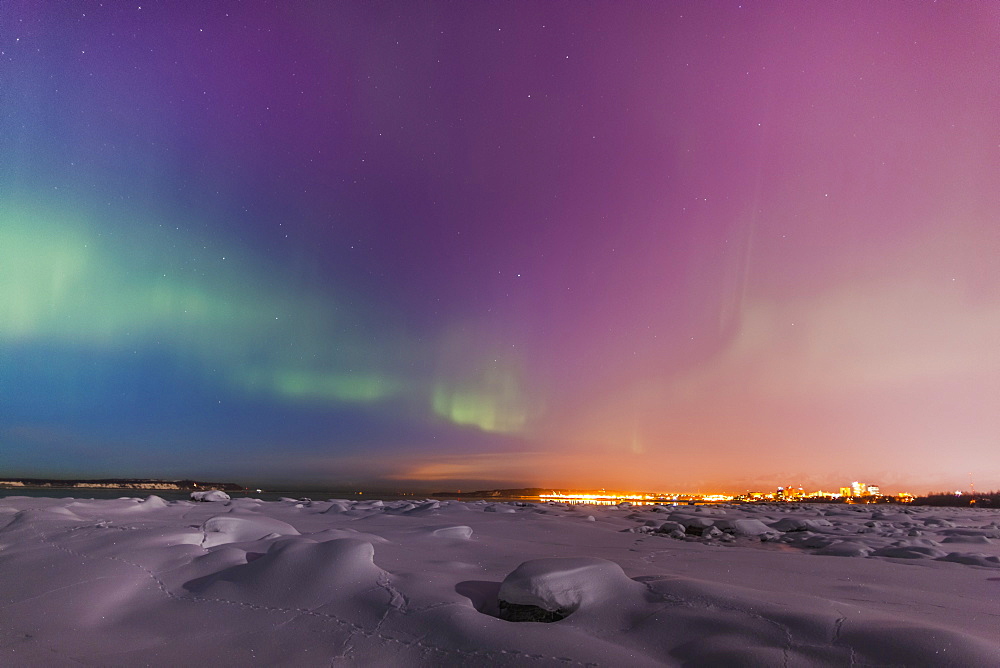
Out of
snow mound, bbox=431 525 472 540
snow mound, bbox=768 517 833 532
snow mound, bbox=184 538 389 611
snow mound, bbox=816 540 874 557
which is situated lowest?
snow mound, bbox=768 517 833 532

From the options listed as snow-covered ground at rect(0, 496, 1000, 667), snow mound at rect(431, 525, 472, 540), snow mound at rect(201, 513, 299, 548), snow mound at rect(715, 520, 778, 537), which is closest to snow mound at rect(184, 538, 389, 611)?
snow-covered ground at rect(0, 496, 1000, 667)

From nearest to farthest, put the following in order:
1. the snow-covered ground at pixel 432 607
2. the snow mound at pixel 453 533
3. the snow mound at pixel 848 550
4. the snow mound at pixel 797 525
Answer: the snow-covered ground at pixel 432 607 → the snow mound at pixel 848 550 → the snow mound at pixel 453 533 → the snow mound at pixel 797 525

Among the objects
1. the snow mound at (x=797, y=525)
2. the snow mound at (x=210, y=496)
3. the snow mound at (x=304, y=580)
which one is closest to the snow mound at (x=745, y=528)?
the snow mound at (x=797, y=525)

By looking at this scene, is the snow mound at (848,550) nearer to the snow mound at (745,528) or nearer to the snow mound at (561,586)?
the snow mound at (745,528)

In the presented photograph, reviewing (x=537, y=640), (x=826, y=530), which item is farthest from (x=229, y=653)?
(x=826, y=530)

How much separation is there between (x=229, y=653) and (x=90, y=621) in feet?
4.36

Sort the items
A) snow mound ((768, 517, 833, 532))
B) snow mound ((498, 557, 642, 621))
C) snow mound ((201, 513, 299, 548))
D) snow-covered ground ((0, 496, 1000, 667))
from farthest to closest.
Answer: snow mound ((768, 517, 833, 532)), snow mound ((201, 513, 299, 548)), snow mound ((498, 557, 642, 621)), snow-covered ground ((0, 496, 1000, 667))

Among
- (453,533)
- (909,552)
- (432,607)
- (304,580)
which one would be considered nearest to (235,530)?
(304,580)

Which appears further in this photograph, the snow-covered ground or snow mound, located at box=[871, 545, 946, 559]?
snow mound, located at box=[871, 545, 946, 559]

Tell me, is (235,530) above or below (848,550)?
above

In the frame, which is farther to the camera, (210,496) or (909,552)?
(210,496)

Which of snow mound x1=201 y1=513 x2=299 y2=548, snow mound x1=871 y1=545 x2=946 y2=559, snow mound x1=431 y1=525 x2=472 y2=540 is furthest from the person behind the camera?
snow mound x1=431 y1=525 x2=472 y2=540

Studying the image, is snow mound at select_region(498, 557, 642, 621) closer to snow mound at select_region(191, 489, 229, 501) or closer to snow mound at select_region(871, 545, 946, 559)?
snow mound at select_region(871, 545, 946, 559)

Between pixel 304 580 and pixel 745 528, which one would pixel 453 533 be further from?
pixel 745 528
